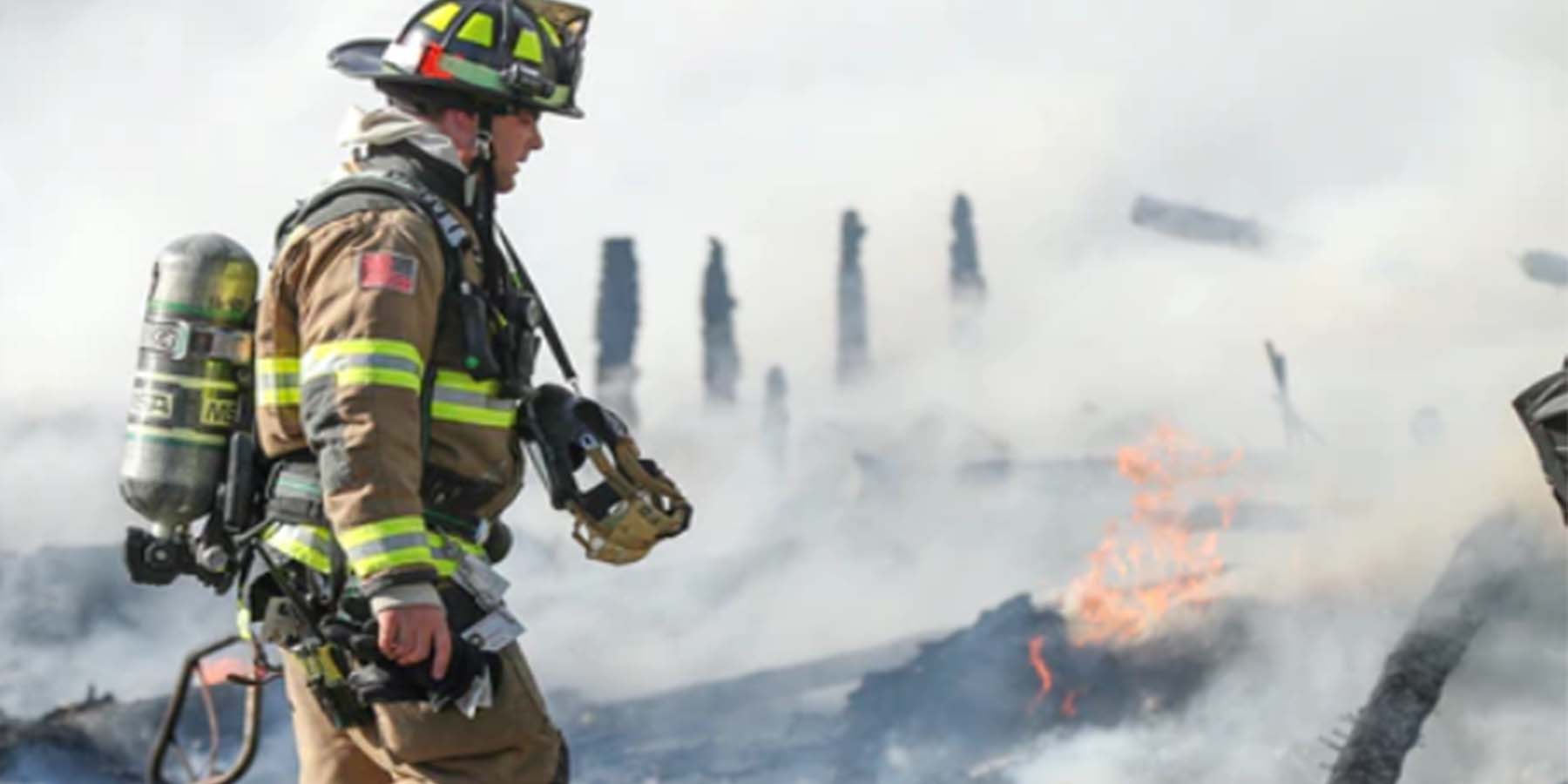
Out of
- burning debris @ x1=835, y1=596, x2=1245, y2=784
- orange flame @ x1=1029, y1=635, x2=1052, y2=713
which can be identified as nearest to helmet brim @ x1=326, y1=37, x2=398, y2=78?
burning debris @ x1=835, y1=596, x2=1245, y2=784

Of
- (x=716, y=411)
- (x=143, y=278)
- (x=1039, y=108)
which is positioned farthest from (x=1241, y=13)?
(x=143, y=278)

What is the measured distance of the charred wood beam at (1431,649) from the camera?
8.86m

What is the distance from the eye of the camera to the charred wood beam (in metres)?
8.86

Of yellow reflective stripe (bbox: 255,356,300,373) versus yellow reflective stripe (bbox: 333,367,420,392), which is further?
yellow reflective stripe (bbox: 255,356,300,373)

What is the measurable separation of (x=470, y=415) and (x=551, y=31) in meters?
0.75

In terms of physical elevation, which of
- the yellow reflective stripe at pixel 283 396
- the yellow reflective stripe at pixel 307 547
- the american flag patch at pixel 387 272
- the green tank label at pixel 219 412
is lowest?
the yellow reflective stripe at pixel 307 547

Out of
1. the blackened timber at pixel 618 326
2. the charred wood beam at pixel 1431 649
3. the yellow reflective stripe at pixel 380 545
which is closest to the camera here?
the yellow reflective stripe at pixel 380 545

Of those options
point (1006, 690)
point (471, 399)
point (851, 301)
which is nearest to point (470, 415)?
point (471, 399)

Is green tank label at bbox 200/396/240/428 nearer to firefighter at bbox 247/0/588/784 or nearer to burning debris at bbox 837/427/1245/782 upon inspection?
firefighter at bbox 247/0/588/784

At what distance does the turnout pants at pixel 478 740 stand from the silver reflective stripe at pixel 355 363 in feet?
1.66

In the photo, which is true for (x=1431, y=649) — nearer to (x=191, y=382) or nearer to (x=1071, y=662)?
(x=1071, y=662)

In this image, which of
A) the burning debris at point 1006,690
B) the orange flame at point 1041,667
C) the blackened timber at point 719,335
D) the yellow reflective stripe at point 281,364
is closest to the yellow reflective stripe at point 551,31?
the yellow reflective stripe at point 281,364

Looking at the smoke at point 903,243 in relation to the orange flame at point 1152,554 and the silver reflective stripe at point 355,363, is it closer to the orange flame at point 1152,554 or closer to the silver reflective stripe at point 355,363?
the orange flame at point 1152,554

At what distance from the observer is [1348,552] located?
33.0 feet
